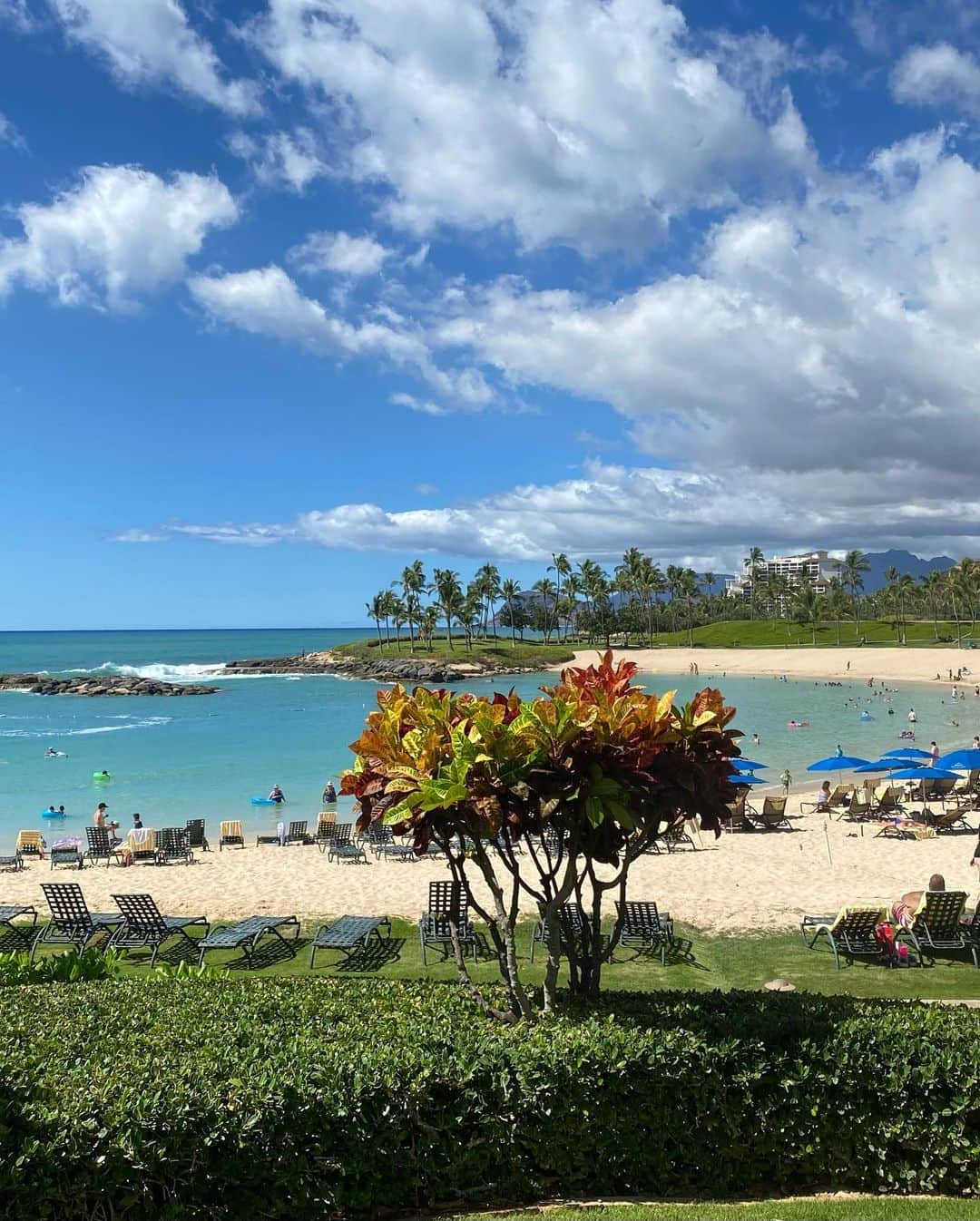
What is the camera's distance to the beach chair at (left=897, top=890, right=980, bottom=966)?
11.0 metres

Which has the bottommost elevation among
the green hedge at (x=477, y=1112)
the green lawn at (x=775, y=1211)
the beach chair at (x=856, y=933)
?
the beach chair at (x=856, y=933)

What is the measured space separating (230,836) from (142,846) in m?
2.75

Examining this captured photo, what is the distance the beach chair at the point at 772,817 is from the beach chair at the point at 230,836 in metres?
14.5

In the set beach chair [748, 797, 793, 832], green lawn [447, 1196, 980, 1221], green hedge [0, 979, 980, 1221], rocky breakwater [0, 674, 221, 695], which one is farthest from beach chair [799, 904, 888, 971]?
rocky breakwater [0, 674, 221, 695]

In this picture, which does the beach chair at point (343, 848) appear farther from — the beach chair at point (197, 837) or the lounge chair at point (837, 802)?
the lounge chair at point (837, 802)

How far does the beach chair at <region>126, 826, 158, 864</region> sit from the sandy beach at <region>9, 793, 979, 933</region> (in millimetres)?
521

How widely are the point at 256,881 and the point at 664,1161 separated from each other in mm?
14200

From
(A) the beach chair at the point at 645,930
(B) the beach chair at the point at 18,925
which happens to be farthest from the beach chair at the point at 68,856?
(A) the beach chair at the point at 645,930

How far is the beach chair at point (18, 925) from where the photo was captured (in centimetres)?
1286

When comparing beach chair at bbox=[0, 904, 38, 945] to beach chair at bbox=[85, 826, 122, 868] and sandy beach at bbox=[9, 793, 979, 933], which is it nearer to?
sandy beach at bbox=[9, 793, 979, 933]

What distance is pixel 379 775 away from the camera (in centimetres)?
580

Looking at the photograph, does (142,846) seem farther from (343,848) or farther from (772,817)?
(772,817)

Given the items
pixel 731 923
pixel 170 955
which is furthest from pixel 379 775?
pixel 731 923

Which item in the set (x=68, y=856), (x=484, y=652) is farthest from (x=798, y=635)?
(x=68, y=856)
